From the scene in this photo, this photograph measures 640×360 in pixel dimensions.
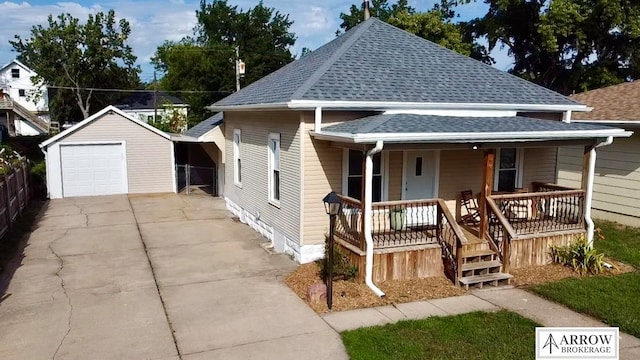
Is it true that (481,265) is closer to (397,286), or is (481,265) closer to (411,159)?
(397,286)

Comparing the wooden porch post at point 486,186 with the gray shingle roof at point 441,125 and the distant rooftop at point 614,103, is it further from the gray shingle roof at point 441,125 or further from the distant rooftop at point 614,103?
the distant rooftop at point 614,103

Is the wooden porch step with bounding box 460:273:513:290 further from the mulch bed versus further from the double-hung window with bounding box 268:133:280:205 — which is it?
the double-hung window with bounding box 268:133:280:205

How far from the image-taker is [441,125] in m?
9.51

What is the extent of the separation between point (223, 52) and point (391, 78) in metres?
40.5

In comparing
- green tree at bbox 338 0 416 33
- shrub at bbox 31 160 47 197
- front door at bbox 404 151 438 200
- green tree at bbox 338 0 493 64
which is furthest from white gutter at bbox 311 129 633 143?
green tree at bbox 338 0 416 33

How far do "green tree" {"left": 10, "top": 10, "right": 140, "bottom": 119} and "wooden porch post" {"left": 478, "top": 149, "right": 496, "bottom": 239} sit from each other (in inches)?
1702

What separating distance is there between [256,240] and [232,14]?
154 feet

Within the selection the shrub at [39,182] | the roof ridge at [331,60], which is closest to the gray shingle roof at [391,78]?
the roof ridge at [331,60]

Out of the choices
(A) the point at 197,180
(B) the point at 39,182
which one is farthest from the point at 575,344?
(B) the point at 39,182

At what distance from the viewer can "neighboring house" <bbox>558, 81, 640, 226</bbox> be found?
13234 millimetres

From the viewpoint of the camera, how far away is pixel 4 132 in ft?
123

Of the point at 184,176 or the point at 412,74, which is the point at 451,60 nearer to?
the point at 412,74

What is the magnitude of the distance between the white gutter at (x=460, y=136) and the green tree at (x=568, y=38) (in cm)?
1673

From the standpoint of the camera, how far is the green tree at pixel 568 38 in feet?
80.1
